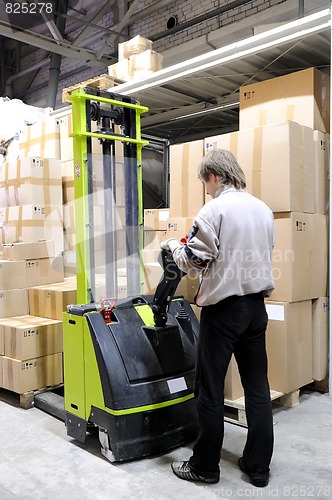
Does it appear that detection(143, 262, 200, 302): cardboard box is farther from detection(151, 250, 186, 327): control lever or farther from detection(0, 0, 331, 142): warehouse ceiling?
detection(0, 0, 331, 142): warehouse ceiling

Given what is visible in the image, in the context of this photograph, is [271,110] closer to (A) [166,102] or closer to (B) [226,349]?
(A) [166,102]

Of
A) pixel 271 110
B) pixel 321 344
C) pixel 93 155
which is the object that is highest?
pixel 271 110

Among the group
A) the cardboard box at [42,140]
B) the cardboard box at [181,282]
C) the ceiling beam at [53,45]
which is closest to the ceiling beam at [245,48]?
the cardboard box at [42,140]

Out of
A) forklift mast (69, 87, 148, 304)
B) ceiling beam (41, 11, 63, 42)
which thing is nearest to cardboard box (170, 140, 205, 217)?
forklift mast (69, 87, 148, 304)

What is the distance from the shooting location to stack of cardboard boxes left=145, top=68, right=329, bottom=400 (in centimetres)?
342

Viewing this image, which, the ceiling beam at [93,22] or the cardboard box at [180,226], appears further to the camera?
A: the ceiling beam at [93,22]

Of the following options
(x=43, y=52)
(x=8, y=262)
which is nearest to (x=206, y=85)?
(x=8, y=262)

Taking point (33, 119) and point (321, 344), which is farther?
point (33, 119)

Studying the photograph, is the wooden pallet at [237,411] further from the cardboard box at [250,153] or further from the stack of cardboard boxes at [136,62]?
the stack of cardboard boxes at [136,62]

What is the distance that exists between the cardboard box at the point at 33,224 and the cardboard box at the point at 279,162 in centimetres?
210

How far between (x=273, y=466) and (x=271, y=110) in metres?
2.77

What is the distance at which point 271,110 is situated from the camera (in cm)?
397

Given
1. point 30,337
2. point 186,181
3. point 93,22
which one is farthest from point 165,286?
point 93,22

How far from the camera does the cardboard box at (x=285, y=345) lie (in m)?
3.43
